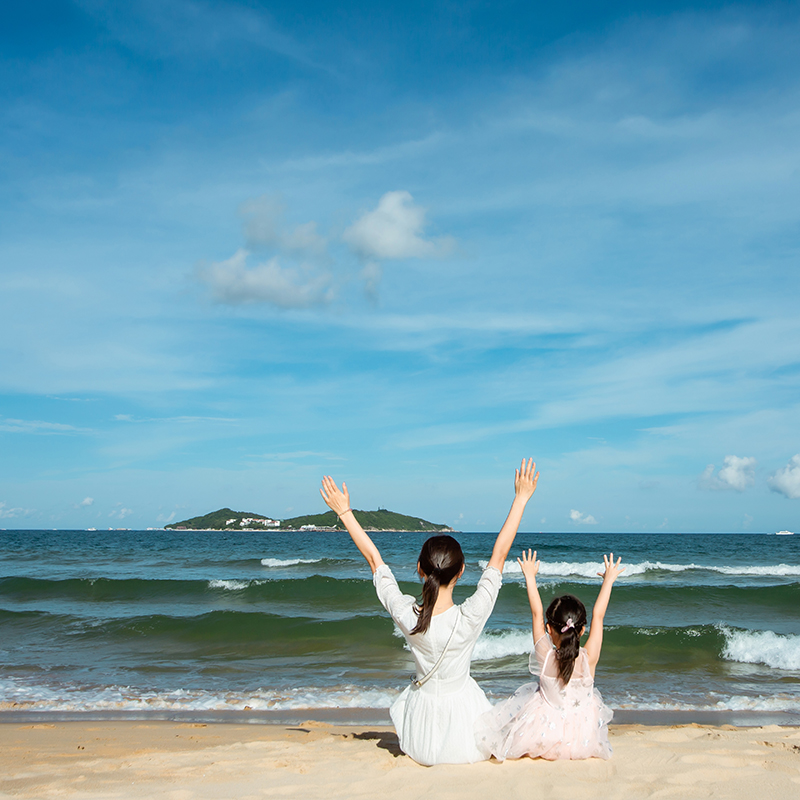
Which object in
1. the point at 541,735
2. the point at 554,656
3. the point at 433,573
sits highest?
the point at 433,573

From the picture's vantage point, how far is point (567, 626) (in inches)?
171

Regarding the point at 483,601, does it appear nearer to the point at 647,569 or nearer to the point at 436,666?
the point at 436,666

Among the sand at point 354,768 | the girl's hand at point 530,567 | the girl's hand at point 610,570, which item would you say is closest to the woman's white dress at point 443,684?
the sand at point 354,768

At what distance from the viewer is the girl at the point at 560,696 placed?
4.33m

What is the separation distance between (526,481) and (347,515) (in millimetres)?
1122

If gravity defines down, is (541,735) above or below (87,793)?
above

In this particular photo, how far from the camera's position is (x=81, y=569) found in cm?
2852

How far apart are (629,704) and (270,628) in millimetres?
7788

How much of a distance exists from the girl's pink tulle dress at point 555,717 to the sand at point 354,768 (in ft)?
0.33

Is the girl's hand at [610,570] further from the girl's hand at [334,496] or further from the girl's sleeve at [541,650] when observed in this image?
the girl's hand at [334,496]

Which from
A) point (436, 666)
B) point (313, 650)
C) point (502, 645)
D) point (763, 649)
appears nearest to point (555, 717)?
point (436, 666)

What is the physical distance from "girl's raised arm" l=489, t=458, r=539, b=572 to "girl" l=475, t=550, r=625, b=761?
57 centimetres

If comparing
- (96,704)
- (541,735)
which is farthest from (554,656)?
(96,704)

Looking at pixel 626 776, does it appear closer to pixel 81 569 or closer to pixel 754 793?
pixel 754 793
